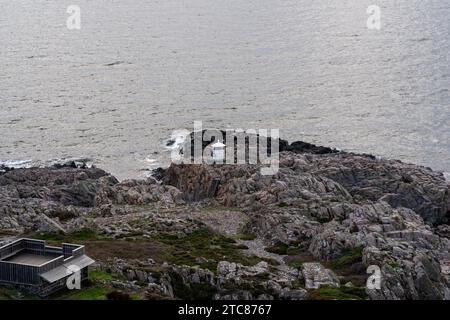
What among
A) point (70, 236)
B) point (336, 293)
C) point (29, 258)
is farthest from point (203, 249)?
point (29, 258)

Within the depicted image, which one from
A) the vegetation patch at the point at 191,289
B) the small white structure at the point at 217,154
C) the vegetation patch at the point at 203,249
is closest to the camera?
the vegetation patch at the point at 191,289

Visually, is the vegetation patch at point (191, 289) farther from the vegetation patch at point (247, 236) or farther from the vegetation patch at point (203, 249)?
the vegetation patch at point (247, 236)

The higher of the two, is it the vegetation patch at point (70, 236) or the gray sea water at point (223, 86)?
the gray sea water at point (223, 86)

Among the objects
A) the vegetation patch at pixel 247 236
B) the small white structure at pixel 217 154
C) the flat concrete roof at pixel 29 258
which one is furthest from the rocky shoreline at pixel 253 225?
the flat concrete roof at pixel 29 258

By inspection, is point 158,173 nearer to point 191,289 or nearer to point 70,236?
point 70,236

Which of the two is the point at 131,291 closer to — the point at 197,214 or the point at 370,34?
Answer: the point at 197,214
